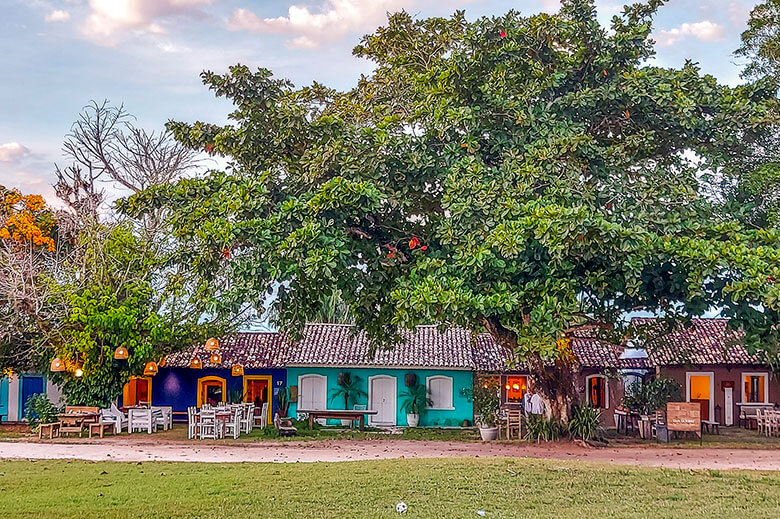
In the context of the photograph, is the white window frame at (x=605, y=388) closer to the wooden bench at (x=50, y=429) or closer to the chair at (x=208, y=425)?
the chair at (x=208, y=425)

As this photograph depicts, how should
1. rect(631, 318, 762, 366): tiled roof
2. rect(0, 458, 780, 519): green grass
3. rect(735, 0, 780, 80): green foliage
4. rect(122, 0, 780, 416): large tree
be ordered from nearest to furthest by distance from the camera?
rect(0, 458, 780, 519): green grass < rect(122, 0, 780, 416): large tree < rect(735, 0, 780, 80): green foliage < rect(631, 318, 762, 366): tiled roof

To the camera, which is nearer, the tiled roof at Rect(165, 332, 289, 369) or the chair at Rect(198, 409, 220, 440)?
the chair at Rect(198, 409, 220, 440)

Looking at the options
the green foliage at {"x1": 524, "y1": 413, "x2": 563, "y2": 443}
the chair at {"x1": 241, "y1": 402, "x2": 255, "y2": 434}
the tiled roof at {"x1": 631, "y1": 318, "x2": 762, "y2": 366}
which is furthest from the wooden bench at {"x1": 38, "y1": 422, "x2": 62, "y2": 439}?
the tiled roof at {"x1": 631, "y1": 318, "x2": 762, "y2": 366}

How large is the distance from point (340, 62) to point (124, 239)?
29.9ft

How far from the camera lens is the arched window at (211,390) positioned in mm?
26875

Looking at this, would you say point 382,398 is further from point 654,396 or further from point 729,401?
point 729,401

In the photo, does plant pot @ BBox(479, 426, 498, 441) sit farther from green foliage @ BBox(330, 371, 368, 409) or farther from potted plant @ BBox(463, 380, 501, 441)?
green foliage @ BBox(330, 371, 368, 409)

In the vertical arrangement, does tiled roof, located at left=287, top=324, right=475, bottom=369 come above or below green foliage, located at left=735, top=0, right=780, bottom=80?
below

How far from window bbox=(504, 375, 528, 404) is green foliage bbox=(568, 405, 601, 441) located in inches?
279

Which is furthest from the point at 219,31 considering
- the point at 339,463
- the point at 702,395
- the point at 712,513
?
the point at 702,395

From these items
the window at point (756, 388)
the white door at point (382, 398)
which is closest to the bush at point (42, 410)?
the white door at point (382, 398)

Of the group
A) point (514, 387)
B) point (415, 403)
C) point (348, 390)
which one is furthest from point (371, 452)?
point (514, 387)

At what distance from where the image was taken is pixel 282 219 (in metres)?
14.8

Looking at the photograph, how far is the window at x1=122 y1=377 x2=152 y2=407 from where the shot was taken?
88.6 ft
